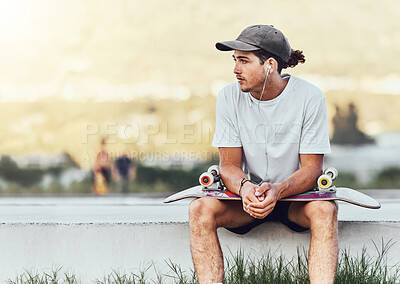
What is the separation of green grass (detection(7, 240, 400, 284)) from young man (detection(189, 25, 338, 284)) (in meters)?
0.19

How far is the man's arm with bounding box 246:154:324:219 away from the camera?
272cm

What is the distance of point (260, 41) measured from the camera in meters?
2.94

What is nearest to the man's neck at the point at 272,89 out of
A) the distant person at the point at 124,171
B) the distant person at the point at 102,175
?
the distant person at the point at 102,175

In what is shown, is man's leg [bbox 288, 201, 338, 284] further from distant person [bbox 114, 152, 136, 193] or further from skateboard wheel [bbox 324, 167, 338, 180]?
distant person [bbox 114, 152, 136, 193]

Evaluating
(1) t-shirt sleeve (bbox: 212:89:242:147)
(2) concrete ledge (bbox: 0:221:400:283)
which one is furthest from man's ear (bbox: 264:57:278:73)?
(2) concrete ledge (bbox: 0:221:400:283)

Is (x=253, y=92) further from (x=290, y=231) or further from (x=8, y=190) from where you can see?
(x=8, y=190)

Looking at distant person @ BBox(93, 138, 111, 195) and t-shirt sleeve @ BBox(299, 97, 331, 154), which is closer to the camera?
t-shirt sleeve @ BBox(299, 97, 331, 154)

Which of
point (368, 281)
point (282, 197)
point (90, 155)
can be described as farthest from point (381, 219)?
point (90, 155)

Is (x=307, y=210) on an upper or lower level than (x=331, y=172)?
lower

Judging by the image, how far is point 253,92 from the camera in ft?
9.97

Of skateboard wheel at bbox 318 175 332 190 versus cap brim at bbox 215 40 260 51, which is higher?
cap brim at bbox 215 40 260 51

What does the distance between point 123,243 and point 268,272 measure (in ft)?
2.40

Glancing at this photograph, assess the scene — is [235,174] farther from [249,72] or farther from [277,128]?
[249,72]

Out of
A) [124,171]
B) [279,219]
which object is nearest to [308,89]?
[279,219]
